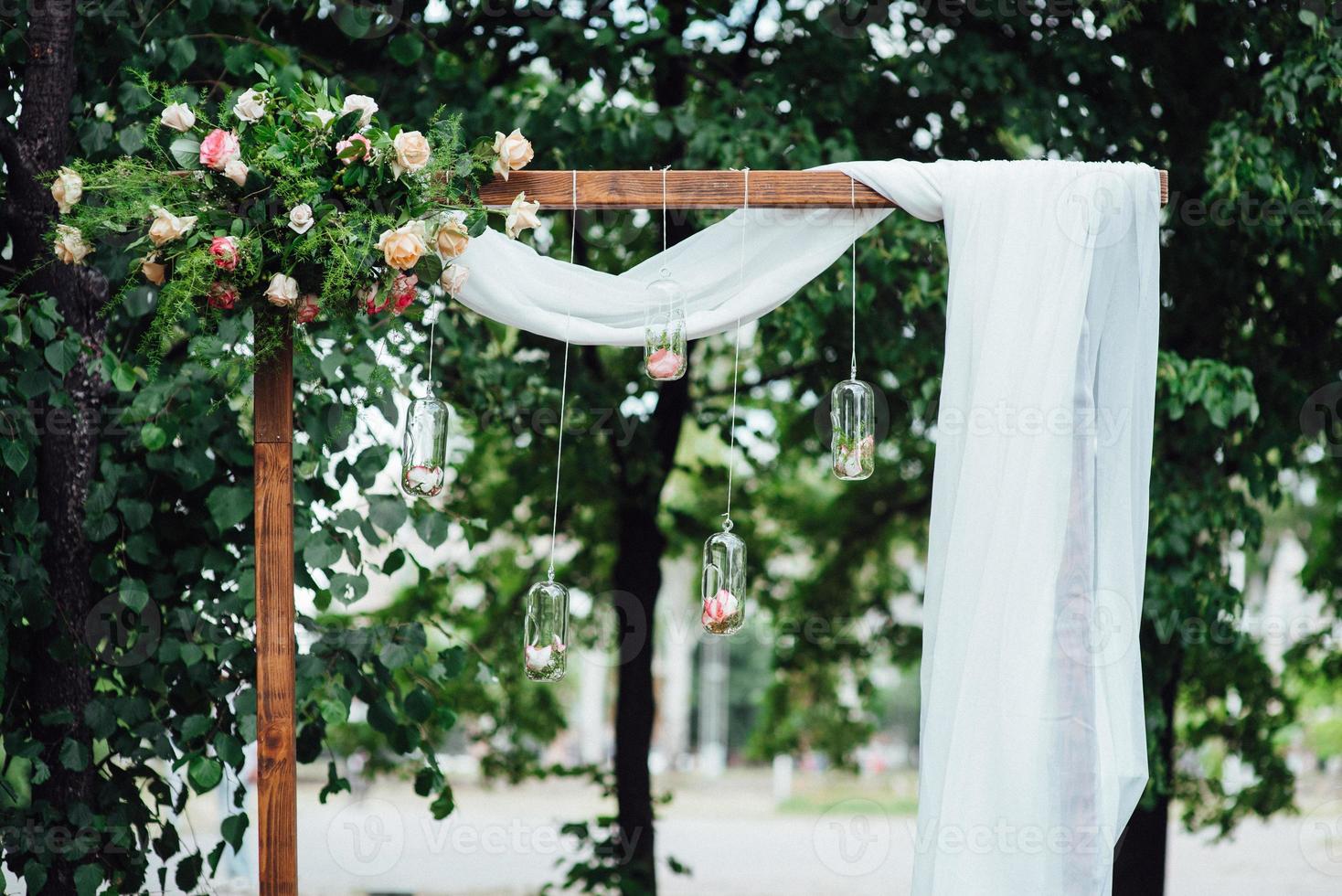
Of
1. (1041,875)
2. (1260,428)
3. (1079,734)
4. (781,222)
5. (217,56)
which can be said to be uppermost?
(217,56)

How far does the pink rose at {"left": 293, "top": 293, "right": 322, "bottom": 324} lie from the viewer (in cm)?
317

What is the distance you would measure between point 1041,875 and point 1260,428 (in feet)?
10.5

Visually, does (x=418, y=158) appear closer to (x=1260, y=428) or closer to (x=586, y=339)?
(x=586, y=339)

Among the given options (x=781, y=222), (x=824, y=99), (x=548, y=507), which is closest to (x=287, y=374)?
(x=781, y=222)

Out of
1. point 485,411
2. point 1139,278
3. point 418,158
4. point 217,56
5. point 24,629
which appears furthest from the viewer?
point 485,411

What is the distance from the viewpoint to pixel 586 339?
11.3 ft

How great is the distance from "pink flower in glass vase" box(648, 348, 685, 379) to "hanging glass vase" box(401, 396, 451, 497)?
0.53 meters

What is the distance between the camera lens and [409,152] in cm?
309

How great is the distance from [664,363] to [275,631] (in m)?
1.15

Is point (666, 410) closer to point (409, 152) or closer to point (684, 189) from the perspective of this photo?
point (684, 189)

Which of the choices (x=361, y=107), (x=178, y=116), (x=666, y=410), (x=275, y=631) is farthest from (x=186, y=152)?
(x=666, y=410)
